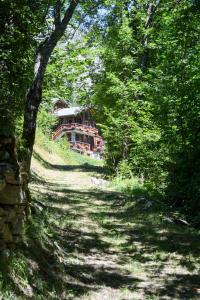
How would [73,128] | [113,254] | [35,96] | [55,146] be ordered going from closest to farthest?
[113,254], [35,96], [55,146], [73,128]

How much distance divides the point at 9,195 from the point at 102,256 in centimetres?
337

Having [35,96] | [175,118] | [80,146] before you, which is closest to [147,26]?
[175,118]

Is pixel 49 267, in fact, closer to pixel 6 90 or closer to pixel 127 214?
pixel 6 90

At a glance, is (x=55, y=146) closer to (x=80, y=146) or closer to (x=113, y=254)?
(x=80, y=146)

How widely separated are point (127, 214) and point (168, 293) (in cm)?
572

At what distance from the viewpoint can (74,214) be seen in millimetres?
12141

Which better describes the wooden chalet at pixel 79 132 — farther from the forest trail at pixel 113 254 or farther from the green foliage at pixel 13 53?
the green foliage at pixel 13 53

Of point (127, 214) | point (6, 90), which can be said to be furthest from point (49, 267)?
point (127, 214)

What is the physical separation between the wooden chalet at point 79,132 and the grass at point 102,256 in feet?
170

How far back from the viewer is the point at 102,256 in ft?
29.0

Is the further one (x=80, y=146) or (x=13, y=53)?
(x=80, y=146)

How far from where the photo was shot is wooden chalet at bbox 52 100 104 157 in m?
68.4

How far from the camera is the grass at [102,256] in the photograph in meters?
6.03

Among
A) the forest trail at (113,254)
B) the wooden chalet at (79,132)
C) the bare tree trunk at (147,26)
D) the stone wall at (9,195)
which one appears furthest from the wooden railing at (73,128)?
the stone wall at (9,195)
